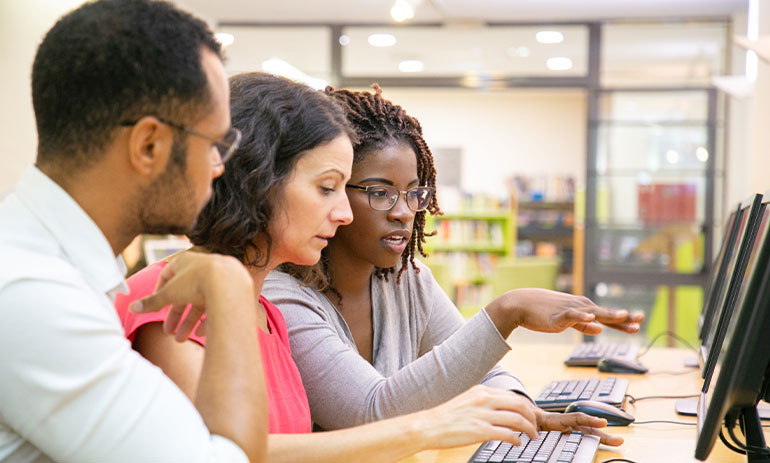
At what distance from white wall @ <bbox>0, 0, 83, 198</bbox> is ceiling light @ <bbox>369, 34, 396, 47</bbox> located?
8.73 ft

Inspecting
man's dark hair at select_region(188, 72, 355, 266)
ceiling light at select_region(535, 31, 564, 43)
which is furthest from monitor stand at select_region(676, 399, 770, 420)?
ceiling light at select_region(535, 31, 564, 43)

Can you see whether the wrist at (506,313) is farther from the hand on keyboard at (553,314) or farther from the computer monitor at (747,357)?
the computer monitor at (747,357)

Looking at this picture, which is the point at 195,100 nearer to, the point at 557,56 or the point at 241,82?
the point at 241,82

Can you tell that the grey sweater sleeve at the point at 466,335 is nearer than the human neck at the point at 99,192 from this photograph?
No

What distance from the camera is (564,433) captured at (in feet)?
4.56

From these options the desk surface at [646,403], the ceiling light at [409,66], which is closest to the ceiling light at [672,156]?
the ceiling light at [409,66]

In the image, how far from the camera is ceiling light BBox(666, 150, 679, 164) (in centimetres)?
581

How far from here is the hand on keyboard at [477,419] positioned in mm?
1001

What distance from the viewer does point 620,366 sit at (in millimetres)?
2273

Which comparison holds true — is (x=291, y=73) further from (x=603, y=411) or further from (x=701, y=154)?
(x=701, y=154)

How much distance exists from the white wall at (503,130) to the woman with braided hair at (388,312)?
8927mm

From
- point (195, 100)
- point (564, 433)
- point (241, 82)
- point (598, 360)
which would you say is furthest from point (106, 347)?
point (598, 360)

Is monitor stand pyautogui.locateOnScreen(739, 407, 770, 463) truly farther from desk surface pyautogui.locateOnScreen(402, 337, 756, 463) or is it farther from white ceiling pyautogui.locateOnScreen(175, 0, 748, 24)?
white ceiling pyautogui.locateOnScreen(175, 0, 748, 24)

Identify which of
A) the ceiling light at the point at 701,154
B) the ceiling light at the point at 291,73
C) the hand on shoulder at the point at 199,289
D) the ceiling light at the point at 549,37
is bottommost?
the hand on shoulder at the point at 199,289
